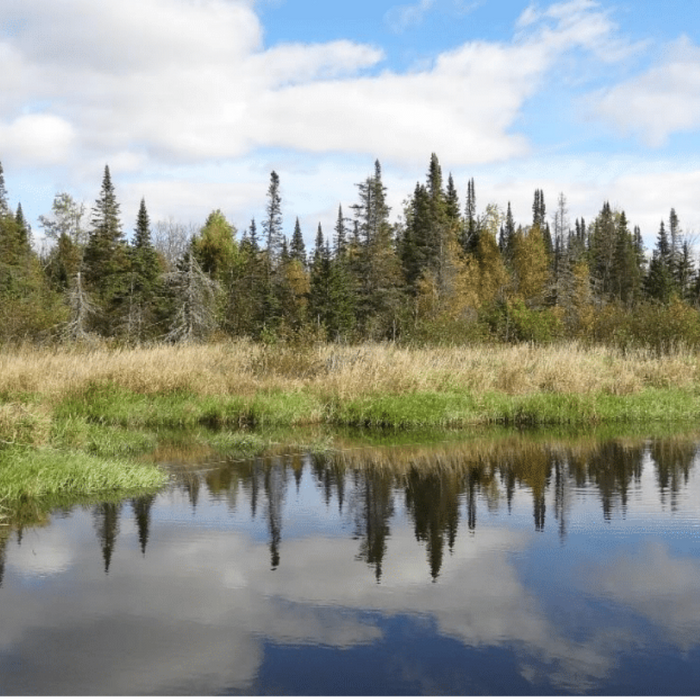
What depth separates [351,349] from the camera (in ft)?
70.3

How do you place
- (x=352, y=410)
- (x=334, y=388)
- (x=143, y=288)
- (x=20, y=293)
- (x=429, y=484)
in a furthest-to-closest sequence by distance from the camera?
(x=143, y=288)
(x=20, y=293)
(x=334, y=388)
(x=352, y=410)
(x=429, y=484)

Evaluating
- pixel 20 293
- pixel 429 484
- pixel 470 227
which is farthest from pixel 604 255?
pixel 429 484

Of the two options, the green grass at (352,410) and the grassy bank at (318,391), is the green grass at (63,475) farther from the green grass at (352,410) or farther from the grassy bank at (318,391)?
the green grass at (352,410)

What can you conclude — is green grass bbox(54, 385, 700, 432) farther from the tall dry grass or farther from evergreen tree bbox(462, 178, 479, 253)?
evergreen tree bbox(462, 178, 479, 253)

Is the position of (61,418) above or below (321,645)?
above

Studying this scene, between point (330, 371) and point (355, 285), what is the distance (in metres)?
32.5

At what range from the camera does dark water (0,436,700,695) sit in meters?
6.27

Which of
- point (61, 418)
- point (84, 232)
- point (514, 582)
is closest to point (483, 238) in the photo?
point (84, 232)

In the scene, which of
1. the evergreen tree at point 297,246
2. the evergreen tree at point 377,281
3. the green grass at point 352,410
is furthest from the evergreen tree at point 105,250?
the green grass at point 352,410

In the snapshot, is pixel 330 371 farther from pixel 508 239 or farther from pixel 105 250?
pixel 508 239

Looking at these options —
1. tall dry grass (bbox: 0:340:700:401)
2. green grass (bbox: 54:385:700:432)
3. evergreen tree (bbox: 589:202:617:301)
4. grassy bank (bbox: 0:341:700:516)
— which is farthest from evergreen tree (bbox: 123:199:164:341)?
evergreen tree (bbox: 589:202:617:301)

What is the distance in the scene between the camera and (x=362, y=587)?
8.14 m

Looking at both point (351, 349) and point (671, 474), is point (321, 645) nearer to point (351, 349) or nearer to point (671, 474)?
point (671, 474)

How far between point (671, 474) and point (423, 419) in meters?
5.81
